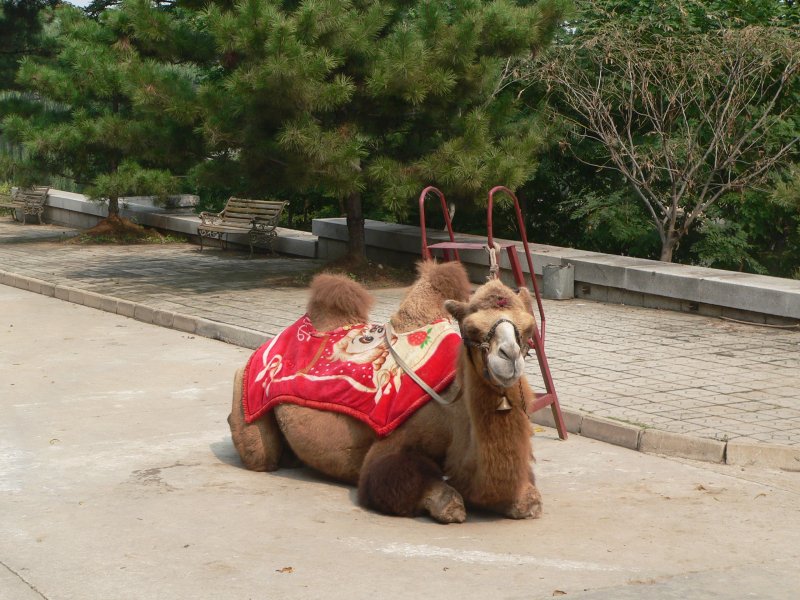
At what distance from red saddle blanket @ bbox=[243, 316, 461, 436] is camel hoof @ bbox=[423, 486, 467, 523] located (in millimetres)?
511

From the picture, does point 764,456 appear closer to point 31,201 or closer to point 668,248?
point 668,248

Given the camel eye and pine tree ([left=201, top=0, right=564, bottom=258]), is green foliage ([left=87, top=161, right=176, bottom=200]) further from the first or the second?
the camel eye

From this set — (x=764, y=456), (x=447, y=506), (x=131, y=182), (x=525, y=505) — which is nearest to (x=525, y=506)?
(x=525, y=505)

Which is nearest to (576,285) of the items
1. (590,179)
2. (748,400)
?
(590,179)

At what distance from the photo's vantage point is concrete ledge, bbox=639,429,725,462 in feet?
26.2

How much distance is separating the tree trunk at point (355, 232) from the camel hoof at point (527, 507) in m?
11.0

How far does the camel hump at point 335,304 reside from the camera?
757 centimetres

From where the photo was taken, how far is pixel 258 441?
24.8ft

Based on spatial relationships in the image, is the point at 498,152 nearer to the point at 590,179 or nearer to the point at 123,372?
the point at 590,179

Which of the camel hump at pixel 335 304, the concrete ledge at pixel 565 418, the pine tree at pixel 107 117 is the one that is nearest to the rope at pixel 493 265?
the camel hump at pixel 335 304

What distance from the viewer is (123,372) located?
11102 mm

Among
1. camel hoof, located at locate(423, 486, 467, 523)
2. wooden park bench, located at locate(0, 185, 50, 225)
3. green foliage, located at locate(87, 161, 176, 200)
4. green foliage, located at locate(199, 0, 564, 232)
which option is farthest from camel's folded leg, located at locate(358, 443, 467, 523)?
wooden park bench, located at locate(0, 185, 50, 225)

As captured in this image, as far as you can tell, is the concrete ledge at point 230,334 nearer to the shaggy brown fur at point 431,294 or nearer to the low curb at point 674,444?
the low curb at point 674,444

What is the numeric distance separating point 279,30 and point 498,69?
308 cm
